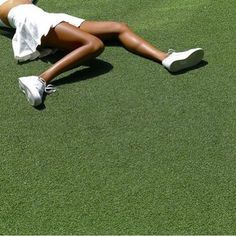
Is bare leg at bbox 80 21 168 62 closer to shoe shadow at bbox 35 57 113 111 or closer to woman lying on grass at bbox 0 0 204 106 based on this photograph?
woman lying on grass at bbox 0 0 204 106

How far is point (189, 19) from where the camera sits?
13.7 feet

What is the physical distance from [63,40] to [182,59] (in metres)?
0.83

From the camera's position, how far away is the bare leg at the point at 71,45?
3.45m

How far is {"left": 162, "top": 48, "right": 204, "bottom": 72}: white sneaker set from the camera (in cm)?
345

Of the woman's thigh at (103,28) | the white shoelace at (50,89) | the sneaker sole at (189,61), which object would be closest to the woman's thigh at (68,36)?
the woman's thigh at (103,28)

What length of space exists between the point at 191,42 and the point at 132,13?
69 centimetres

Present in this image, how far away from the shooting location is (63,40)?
142 inches

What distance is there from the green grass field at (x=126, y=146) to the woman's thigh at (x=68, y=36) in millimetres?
174

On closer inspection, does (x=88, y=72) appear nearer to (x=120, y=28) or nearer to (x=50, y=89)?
(x=50, y=89)

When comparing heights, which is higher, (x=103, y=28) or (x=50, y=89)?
(x=103, y=28)

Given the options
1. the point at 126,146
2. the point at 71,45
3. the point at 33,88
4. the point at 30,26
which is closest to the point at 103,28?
the point at 71,45

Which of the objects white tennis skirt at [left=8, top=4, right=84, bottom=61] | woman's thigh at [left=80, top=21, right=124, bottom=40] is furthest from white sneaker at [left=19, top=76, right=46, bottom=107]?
woman's thigh at [left=80, top=21, right=124, bottom=40]

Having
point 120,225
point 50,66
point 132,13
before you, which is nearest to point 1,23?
point 50,66

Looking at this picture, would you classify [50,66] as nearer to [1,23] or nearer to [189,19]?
[1,23]
